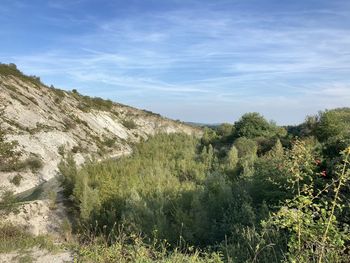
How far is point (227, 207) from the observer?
12586 mm

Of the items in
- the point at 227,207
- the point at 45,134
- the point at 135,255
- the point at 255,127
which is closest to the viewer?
the point at 135,255

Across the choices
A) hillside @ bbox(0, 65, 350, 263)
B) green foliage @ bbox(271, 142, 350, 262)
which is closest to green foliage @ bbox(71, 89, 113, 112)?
hillside @ bbox(0, 65, 350, 263)

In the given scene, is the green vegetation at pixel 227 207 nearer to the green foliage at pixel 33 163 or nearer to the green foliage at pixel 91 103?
the green foliage at pixel 33 163

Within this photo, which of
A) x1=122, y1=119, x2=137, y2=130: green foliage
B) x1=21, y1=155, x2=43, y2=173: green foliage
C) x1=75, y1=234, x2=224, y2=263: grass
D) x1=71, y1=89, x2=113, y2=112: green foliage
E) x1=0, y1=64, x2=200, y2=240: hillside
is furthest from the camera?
x1=122, y1=119, x2=137, y2=130: green foliage

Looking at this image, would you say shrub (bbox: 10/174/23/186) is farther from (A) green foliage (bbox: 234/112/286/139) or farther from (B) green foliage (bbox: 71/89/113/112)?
(B) green foliage (bbox: 71/89/113/112)

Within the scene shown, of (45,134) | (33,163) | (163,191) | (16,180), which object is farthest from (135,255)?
(45,134)

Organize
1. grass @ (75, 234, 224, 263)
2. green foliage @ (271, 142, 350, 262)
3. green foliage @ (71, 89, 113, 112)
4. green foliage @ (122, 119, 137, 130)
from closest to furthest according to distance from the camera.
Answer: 1. green foliage @ (271, 142, 350, 262)
2. grass @ (75, 234, 224, 263)
3. green foliage @ (71, 89, 113, 112)
4. green foliage @ (122, 119, 137, 130)

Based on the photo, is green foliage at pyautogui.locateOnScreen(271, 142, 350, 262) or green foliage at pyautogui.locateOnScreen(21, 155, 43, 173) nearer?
green foliage at pyautogui.locateOnScreen(271, 142, 350, 262)

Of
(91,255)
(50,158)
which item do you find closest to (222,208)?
(91,255)

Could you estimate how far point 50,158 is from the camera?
28.7 metres

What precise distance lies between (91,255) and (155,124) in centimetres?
5021

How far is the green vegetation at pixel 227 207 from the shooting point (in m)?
4.88

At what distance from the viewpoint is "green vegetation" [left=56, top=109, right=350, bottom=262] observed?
192 inches

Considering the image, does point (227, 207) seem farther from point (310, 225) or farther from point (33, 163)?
point (33, 163)
